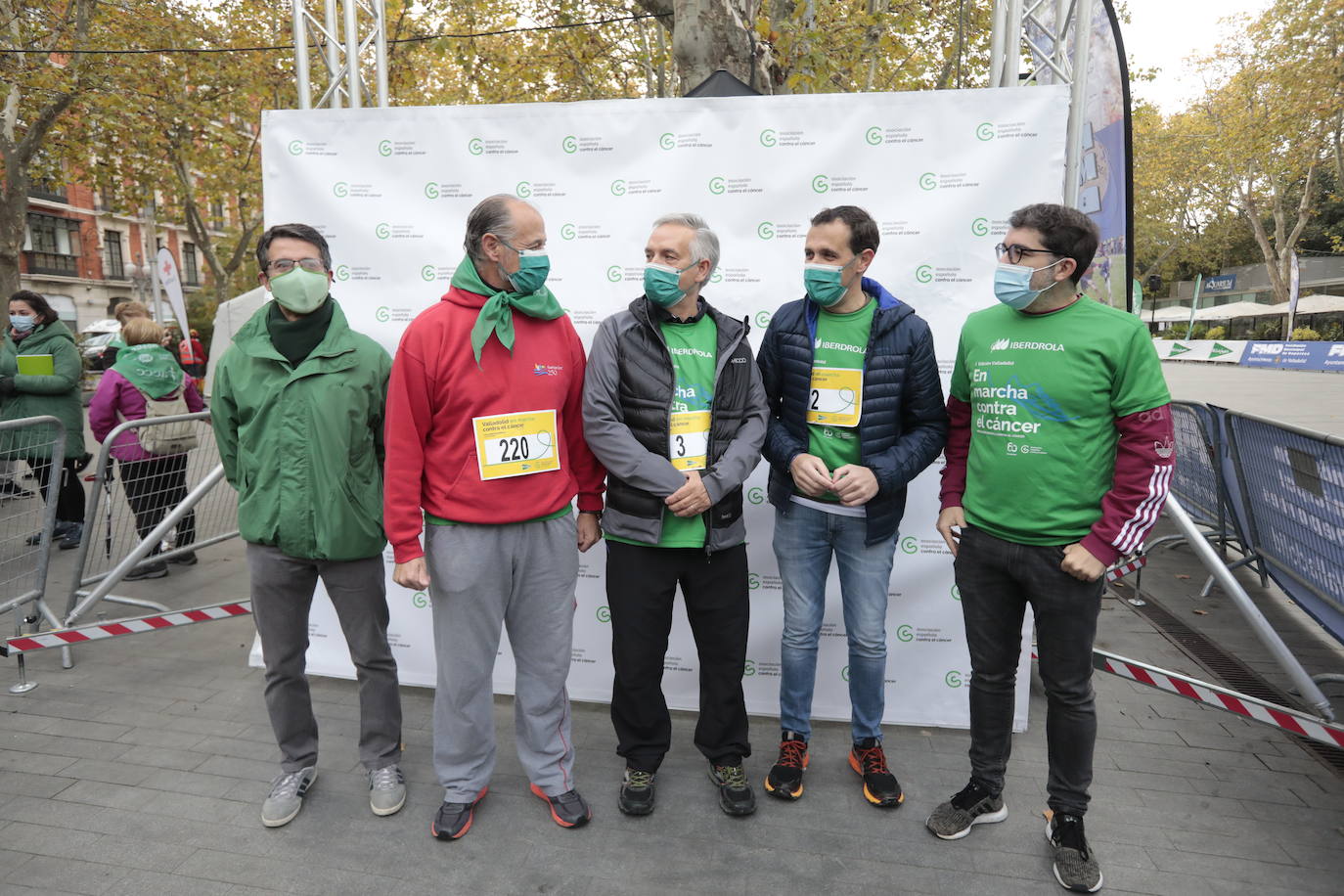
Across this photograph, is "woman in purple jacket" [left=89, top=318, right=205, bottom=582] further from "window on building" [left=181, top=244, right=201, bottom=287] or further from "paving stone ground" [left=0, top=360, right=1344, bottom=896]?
"window on building" [left=181, top=244, right=201, bottom=287]

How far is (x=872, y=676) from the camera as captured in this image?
3.06m

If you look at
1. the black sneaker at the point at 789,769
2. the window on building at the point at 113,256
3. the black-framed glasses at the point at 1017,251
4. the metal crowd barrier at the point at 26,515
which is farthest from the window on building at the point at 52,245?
the black-framed glasses at the point at 1017,251

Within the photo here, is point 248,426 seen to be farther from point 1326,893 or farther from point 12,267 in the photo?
point 12,267

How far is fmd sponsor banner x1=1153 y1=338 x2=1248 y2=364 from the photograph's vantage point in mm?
31391

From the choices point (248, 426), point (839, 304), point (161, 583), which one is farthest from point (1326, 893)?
point (161, 583)

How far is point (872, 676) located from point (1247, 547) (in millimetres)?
2440

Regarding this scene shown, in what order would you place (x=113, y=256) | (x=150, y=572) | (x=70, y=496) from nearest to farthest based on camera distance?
(x=150, y=572) → (x=70, y=496) → (x=113, y=256)

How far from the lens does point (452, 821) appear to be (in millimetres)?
2770

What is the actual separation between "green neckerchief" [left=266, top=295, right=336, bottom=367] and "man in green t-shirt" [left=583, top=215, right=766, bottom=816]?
0.93 metres

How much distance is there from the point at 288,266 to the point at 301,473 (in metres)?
0.71

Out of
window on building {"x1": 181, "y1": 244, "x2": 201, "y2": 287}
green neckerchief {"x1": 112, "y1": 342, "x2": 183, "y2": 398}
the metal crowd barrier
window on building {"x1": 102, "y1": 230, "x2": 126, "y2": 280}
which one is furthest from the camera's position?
window on building {"x1": 181, "y1": 244, "x2": 201, "y2": 287}

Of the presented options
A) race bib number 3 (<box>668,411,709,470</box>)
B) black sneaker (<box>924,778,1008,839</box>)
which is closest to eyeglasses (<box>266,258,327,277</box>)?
race bib number 3 (<box>668,411,709,470</box>)

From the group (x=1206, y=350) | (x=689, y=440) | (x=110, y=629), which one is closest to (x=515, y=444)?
(x=689, y=440)

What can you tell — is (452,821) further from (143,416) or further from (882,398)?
(143,416)
